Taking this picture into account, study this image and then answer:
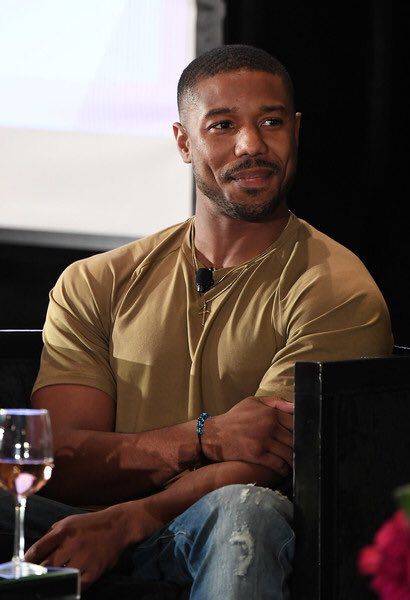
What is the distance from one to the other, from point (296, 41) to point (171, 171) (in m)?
0.54

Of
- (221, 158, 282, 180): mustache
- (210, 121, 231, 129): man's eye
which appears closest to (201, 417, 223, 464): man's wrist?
(221, 158, 282, 180): mustache

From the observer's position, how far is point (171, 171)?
10.6 ft

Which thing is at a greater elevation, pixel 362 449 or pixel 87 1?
pixel 87 1

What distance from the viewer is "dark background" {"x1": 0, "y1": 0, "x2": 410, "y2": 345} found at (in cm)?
326

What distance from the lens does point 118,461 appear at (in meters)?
1.98

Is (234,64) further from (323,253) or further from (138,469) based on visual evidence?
(138,469)

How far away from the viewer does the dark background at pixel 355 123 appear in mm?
3264

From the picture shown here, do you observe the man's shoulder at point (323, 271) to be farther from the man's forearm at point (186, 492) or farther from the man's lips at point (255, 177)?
the man's forearm at point (186, 492)

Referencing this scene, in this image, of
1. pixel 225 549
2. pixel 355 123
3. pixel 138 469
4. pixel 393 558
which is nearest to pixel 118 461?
pixel 138 469

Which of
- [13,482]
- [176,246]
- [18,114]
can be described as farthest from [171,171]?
[13,482]

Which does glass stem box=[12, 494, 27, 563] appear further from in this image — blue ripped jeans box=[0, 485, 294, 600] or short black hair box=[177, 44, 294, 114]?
short black hair box=[177, 44, 294, 114]

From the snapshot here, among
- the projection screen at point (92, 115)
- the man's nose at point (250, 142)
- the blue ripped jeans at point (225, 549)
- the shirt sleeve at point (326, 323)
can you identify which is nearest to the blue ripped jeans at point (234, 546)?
the blue ripped jeans at point (225, 549)

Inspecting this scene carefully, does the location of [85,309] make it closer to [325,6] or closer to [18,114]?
[18,114]

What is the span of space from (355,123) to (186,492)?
1.76m
